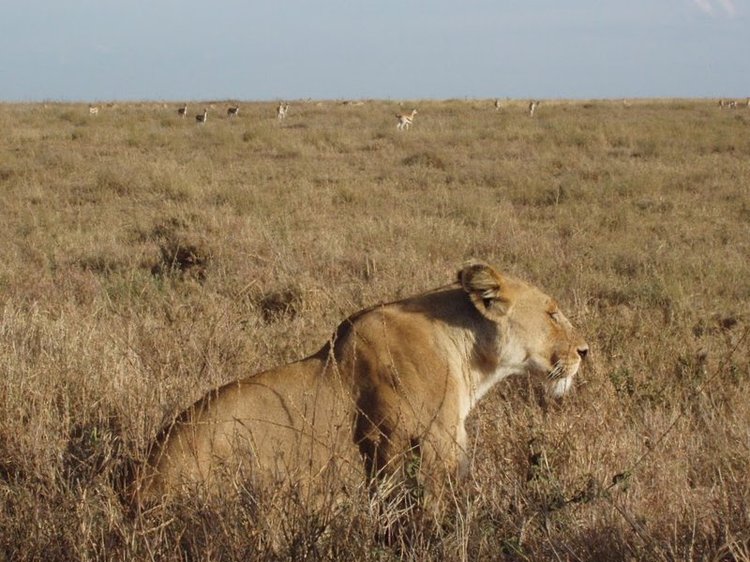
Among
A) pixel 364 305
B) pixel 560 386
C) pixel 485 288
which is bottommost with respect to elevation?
pixel 364 305

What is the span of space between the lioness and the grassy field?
212mm

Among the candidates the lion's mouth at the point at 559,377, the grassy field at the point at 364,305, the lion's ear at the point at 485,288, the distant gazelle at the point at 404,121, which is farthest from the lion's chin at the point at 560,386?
the distant gazelle at the point at 404,121

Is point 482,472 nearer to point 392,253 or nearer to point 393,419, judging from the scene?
point 393,419

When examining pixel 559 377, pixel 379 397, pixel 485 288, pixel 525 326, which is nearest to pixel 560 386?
pixel 559 377

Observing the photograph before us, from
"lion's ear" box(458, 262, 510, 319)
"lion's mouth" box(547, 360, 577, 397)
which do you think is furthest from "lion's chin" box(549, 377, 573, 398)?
"lion's ear" box(458, 262, 510, 319)

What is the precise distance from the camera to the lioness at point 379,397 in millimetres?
3367

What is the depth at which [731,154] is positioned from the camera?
20.3 metres

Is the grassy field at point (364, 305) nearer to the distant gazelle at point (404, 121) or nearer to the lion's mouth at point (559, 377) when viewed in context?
the lion's mouth at point (559, 377)

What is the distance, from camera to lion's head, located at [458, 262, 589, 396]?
152 inches

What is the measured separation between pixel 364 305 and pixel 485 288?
10.2ft

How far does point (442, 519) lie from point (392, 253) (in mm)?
6294

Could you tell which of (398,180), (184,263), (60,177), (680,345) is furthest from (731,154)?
(680,345)

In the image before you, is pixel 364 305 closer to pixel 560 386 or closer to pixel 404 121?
pixel 560 386

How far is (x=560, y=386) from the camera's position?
13.6 feet
